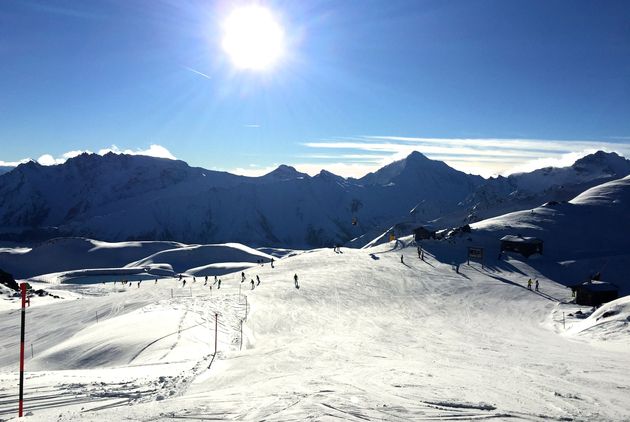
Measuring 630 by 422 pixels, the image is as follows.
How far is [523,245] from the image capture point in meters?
66.8

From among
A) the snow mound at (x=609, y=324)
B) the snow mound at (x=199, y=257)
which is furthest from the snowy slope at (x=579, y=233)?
the snow mound at (x=199, y=257)

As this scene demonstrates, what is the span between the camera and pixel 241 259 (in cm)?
13350

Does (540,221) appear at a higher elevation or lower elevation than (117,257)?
higher

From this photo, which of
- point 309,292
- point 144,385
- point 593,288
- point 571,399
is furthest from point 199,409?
point 593,288

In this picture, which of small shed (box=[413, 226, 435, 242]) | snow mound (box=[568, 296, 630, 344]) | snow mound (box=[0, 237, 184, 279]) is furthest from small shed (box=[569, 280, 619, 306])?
snow mound (box=[0, 237, 184, 279])

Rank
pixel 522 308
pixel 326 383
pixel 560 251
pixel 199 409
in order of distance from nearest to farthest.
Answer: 1. pixel 199 409
2. pixel 326 383
3. pixel 522 308
4. pixel 560 251

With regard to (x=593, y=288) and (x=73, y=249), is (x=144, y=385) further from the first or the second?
(x=73, y=249)

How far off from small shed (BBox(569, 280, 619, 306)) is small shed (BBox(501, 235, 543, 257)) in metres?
21.6

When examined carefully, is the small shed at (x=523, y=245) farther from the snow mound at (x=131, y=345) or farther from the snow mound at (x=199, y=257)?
the snow mound at (x=199, y=257)

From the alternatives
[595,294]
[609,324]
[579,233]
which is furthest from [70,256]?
[609,324]

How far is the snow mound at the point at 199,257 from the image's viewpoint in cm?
12875

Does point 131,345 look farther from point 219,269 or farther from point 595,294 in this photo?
point 219,269

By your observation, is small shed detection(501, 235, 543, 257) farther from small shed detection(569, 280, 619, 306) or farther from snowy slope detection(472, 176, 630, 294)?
small shed detection(569, 280, 619, 306)

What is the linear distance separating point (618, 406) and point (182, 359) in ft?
54.0
